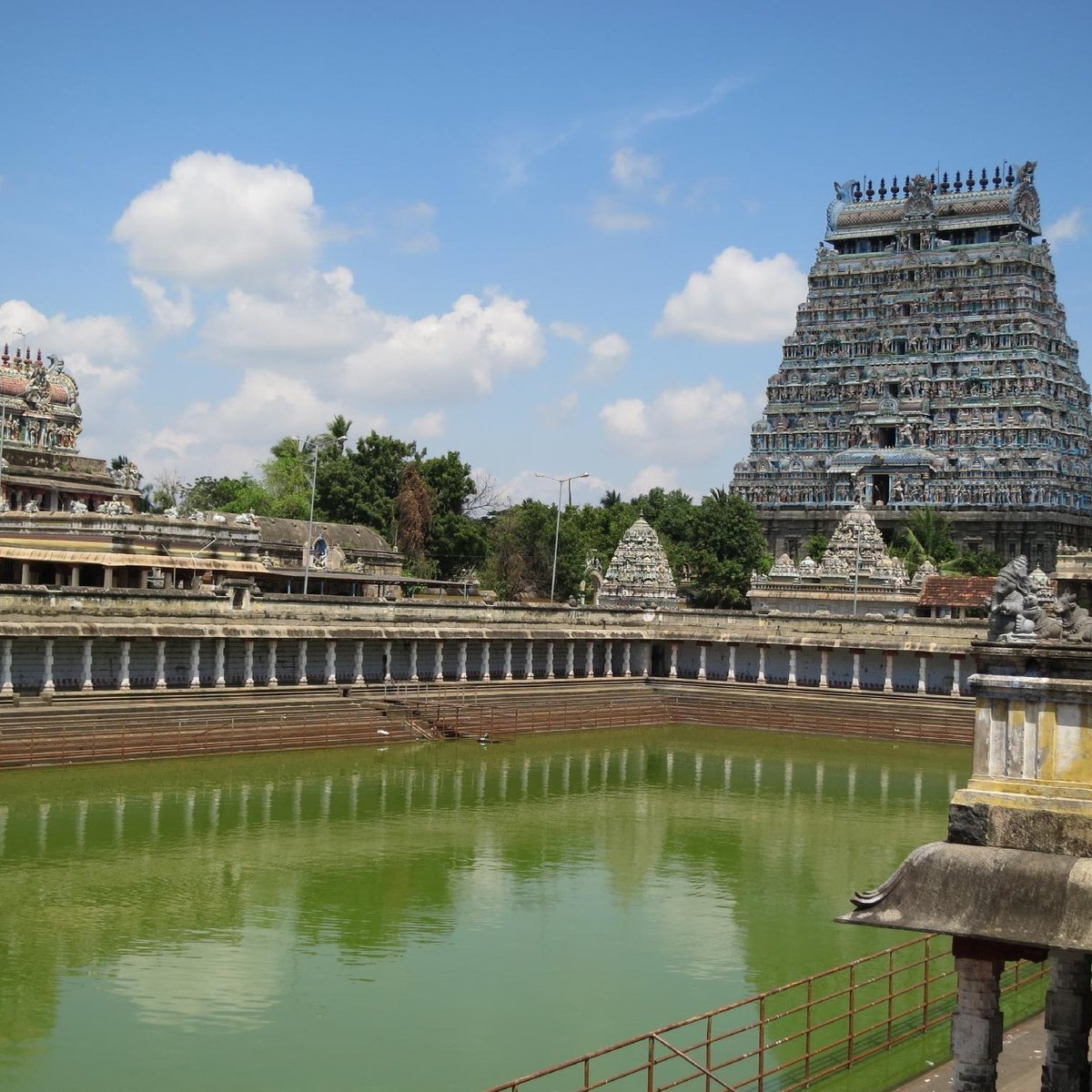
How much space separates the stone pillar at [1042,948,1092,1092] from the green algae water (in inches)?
294

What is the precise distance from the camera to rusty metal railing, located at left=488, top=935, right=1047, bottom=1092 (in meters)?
18.6

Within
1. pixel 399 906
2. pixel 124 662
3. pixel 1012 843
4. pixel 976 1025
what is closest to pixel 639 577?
pixel 124 662

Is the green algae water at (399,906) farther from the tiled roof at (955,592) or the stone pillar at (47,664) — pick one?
the tiled roof at (955,592)

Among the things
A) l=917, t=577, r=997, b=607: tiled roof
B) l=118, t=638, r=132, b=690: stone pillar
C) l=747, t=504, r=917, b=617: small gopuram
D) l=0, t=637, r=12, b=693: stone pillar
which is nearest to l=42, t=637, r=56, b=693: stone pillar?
l=0, t=637, r=12, b=693: stone pillar

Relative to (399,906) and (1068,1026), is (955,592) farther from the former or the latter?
(1068,1026)

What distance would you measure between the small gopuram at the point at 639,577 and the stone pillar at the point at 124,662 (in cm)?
2811

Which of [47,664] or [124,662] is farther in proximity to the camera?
[124,662]

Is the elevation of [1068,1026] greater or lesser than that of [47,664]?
lesser

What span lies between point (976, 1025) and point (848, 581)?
63029 millimetres

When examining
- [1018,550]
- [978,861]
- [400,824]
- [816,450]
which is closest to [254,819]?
[400,824]

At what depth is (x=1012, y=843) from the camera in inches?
515

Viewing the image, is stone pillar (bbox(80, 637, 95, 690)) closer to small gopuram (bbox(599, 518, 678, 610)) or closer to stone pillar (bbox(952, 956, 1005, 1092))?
small gopuram (bbox(599, 518, 678, 610))

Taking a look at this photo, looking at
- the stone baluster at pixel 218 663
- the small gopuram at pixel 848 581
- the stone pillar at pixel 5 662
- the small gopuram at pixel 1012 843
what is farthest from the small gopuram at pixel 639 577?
the small gopuram at pixel 1012 843

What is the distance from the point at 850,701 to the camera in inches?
2243
